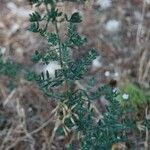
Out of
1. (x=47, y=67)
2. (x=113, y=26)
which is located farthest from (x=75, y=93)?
(x=113, y=26)

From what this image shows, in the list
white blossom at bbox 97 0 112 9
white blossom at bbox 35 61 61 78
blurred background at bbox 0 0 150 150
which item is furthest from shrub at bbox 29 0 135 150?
white blossom at bbox 97 0 112 9

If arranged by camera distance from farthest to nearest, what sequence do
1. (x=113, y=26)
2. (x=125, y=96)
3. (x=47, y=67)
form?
1. (x=113, y=26)
2. (x=47, y=67)
3. (x=125, y=96)

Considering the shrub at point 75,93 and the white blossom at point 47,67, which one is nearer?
the shrub at point 75,93

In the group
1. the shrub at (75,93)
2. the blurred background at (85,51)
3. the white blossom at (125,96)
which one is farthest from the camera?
the blurred background at (85,51)

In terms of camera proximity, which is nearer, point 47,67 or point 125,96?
point 125,96

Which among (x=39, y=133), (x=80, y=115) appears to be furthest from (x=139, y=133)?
(x=80, y=115)

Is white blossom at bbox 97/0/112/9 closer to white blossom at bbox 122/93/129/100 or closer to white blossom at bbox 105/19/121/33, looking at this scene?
white blossom at bbox 105/19/121/33

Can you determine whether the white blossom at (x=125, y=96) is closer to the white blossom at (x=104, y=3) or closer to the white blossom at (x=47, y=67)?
the white blossom at (x=47, y=67)

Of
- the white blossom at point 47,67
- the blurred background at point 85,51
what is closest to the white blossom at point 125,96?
the blurred background at point 85,51

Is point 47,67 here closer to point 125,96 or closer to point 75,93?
point 125,96
